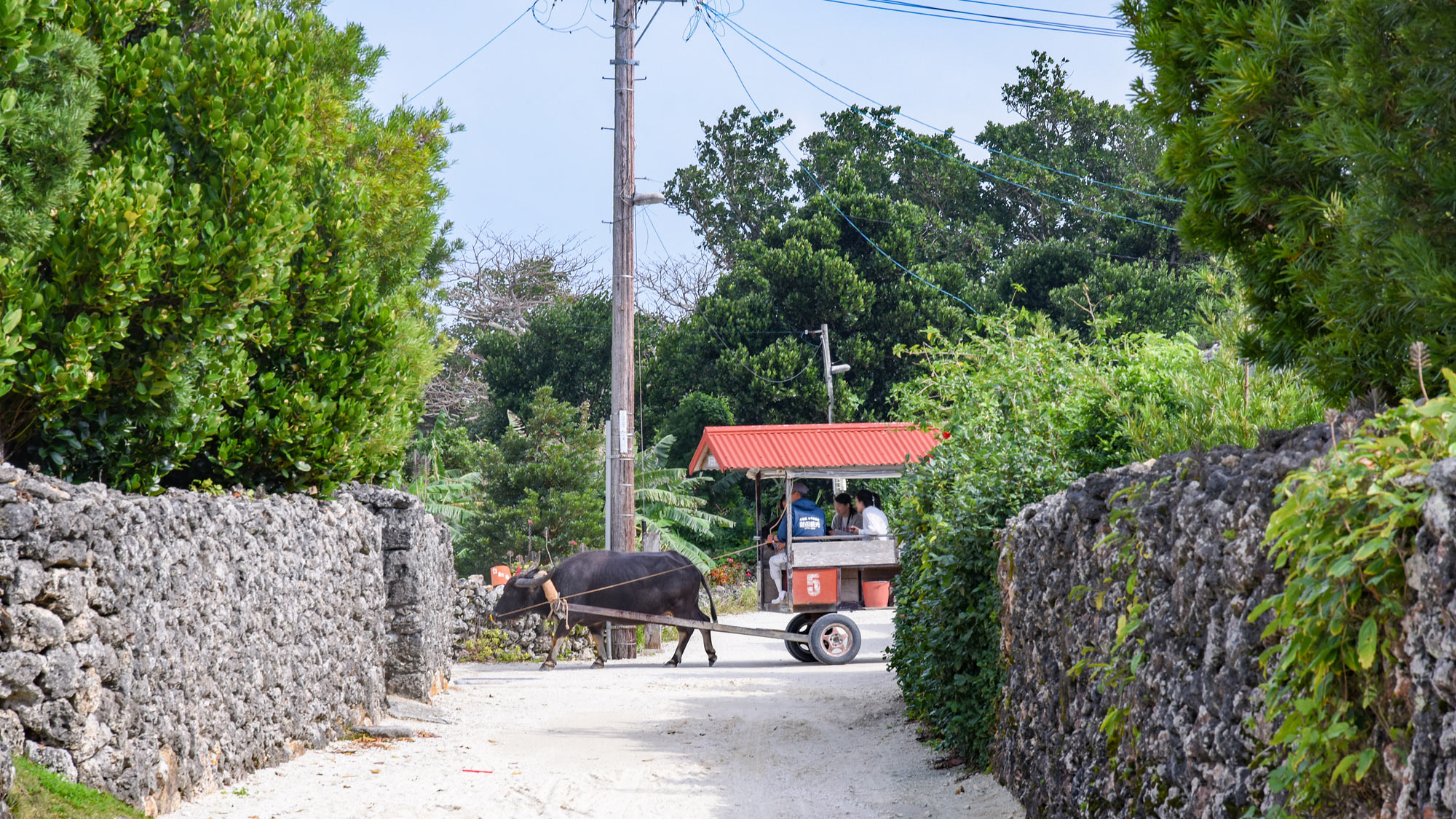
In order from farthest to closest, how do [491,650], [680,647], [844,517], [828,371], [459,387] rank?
[459,387] < [828,371] < [491,650] < [844,517] < [680,647]

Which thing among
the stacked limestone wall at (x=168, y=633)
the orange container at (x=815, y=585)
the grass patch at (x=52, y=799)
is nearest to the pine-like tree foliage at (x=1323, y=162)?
the stacked limestone wall at (x=168, y=633)

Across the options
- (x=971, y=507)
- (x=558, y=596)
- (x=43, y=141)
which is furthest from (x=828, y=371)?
(x=43, y=141)

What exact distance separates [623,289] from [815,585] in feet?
16.8

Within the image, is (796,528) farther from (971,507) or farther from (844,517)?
(971,507)

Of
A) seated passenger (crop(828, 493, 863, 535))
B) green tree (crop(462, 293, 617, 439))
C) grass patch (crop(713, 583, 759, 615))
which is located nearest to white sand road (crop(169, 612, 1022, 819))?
seated passenger (crop(828, 493, 863, 535))

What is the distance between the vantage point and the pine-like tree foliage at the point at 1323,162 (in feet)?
13.3

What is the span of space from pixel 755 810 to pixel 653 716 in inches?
157

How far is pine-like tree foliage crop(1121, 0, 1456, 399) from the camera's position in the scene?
4051 mm

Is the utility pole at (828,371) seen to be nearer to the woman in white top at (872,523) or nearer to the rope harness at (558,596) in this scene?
the woman in white top at (872,523)

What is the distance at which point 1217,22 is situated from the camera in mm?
5254

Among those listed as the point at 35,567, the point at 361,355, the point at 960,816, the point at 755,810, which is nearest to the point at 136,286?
the point at 35,567

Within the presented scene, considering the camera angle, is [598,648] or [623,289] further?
[623,289]

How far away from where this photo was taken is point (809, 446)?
19984 millimetres

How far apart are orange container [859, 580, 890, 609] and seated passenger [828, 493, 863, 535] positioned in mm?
693
